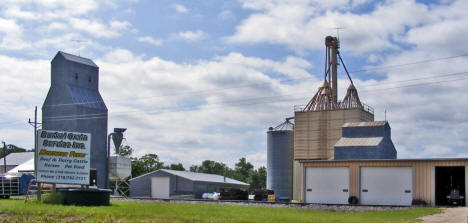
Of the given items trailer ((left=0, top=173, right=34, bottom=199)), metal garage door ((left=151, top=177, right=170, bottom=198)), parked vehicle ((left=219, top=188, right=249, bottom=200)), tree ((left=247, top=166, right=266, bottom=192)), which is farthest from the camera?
tree ((left=247, top=166, right=266, bottom=192))

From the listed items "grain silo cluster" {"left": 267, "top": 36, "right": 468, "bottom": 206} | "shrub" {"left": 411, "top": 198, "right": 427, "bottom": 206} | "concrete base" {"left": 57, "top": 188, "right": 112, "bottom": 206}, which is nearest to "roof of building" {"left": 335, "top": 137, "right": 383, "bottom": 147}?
"grain silo cluster" {"left": 267, "top": 36, "right": 468, "bottom": 206}

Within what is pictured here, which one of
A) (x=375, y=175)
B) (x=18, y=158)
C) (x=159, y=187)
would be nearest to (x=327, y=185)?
(x=375, y=175)

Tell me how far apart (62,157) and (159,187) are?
45.7 metres

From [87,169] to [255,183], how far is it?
427 ft

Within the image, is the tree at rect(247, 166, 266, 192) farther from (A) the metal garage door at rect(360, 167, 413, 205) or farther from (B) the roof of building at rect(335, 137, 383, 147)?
(A) the metal garage door at rect(360, 167, 413, 205)

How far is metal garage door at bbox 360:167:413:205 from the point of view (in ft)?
134

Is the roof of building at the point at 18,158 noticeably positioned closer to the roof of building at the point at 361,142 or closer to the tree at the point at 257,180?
the roof of building at the point at 361,142

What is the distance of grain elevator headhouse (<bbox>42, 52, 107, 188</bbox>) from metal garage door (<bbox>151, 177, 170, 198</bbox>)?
6918mm

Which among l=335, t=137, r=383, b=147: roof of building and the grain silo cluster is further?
l=335, t=137, r=383, b=147: roof of building

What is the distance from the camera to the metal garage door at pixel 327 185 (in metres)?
44.1

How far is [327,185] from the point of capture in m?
45.0

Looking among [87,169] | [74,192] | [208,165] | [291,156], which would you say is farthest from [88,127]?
[208,165]

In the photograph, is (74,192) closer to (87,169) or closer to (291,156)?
(87,169)

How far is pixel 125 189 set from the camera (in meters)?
83.2
